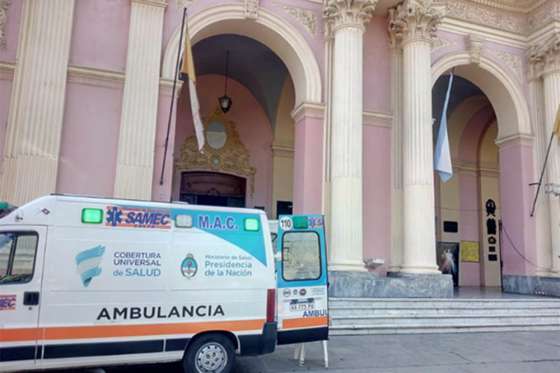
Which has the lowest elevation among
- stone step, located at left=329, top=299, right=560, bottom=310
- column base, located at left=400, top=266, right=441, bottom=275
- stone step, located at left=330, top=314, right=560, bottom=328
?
stone step, located at left=330, top=314, right=560, bottom=328

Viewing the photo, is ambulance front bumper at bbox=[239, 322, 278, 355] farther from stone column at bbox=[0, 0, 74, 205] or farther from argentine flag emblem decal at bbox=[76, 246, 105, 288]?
stone column at bbox=[0, 0, 74, 205]

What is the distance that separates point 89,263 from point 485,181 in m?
17.5

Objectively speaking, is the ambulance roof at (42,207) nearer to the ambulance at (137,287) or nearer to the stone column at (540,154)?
the ambulance at (137,287)

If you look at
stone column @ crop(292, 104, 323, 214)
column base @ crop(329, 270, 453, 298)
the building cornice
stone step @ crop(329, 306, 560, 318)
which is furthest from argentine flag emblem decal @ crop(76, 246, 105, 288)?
the building cornice

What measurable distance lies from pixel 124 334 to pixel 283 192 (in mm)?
11616

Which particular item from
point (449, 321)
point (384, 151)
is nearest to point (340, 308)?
point (449, 321)

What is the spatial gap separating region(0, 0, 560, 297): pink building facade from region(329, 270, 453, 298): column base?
37 mm

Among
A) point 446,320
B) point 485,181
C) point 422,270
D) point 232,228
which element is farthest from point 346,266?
point 485,181

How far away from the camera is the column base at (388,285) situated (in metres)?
10.6

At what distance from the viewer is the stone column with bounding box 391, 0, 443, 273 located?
38.1 ft

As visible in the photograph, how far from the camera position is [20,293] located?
5043 mm

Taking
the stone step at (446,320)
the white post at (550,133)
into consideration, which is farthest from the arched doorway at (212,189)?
the white post at (550,133)

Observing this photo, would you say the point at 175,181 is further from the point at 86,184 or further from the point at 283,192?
the point at 86,184

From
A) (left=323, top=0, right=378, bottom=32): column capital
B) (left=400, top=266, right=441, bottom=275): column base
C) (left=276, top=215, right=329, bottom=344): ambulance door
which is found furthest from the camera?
(left=323, top=0, right=378, bottom=32): column capital
